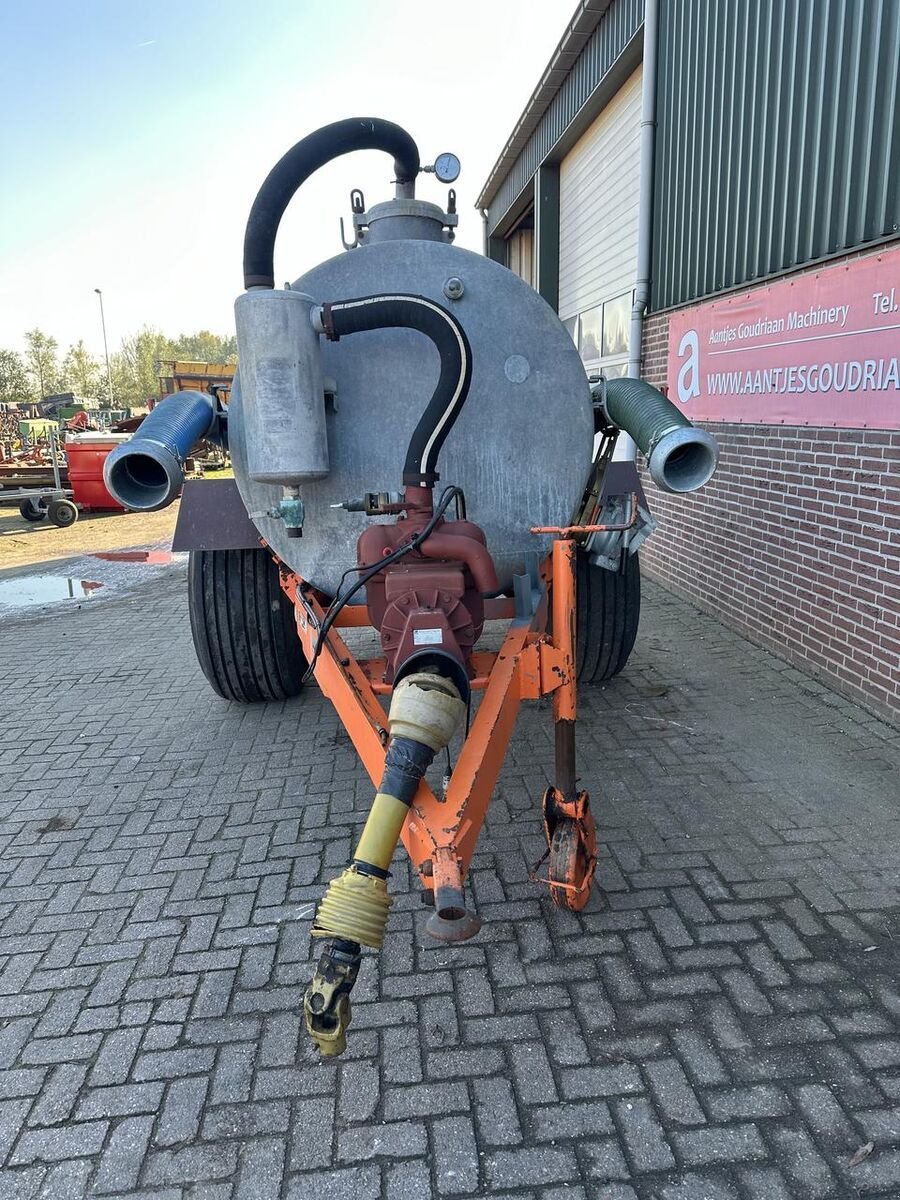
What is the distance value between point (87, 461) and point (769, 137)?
1164cm

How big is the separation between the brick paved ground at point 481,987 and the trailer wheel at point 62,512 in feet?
32.1

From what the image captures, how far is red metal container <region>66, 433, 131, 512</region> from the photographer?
44.1ft

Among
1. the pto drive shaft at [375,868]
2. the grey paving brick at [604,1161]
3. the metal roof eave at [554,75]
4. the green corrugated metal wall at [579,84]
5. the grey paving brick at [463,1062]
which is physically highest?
the metal roof eave at [554,75]

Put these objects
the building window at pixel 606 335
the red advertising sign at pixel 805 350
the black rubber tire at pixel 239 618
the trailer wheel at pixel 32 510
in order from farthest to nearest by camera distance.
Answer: the trailer wheel at pixel 32 510
the building window at pixel 606 335
the black rubber tire at pixel 239 618
the red advertising sign at pixel 805 350

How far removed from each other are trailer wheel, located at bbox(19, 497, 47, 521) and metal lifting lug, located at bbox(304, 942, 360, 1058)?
1315 cm

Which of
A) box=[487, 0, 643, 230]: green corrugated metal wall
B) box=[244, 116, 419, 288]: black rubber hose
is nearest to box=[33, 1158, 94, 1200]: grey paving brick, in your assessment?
box=[244, 116, 419, 288]: black rubber hose

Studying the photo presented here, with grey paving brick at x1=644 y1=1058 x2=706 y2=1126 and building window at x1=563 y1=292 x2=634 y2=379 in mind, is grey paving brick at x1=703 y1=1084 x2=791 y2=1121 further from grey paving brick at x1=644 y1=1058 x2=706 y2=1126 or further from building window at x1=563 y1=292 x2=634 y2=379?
building window at x1=563 y1=292 x2=634 y2=379

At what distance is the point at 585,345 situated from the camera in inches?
410

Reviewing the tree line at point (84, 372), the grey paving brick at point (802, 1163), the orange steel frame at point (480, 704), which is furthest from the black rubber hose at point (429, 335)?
the tree line at point (84, 372)

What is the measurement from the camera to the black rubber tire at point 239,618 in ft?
14.2

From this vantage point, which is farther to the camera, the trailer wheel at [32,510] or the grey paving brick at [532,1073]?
the trailer wheel at [32,510]

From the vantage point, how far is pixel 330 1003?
190cm

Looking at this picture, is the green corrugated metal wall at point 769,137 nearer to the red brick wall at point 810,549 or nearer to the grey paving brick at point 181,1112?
the red brick wall at point 810,549

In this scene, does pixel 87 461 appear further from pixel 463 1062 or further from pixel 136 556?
pixel 463 1062
